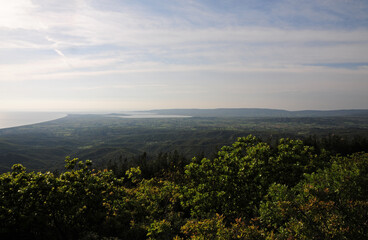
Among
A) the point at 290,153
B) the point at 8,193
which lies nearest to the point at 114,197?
the point at 8,193

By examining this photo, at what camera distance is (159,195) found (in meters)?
23.3

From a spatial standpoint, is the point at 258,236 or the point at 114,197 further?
the point at 114,197

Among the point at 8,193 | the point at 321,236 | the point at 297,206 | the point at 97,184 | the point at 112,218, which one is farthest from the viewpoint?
the point at 112,218

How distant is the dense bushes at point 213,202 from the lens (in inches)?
459

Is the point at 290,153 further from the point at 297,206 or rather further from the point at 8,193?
the point at 8,193

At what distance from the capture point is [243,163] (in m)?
23.4

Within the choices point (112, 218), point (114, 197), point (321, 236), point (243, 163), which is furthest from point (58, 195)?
point (243, 163)

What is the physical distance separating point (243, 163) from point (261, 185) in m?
2.84

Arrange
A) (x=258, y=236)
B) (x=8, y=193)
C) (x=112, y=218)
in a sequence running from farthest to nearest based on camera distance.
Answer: (x=112, y=218) → (x=8, y=193) → (x=258, y=236)

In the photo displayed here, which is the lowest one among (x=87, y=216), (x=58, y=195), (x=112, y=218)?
(x=112, y=218)

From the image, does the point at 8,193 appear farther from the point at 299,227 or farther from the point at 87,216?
the point at 299,227

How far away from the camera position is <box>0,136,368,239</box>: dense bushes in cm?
1166

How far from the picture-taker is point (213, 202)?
21203 mm

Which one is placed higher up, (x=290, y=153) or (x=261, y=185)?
(x=290, y=153)
